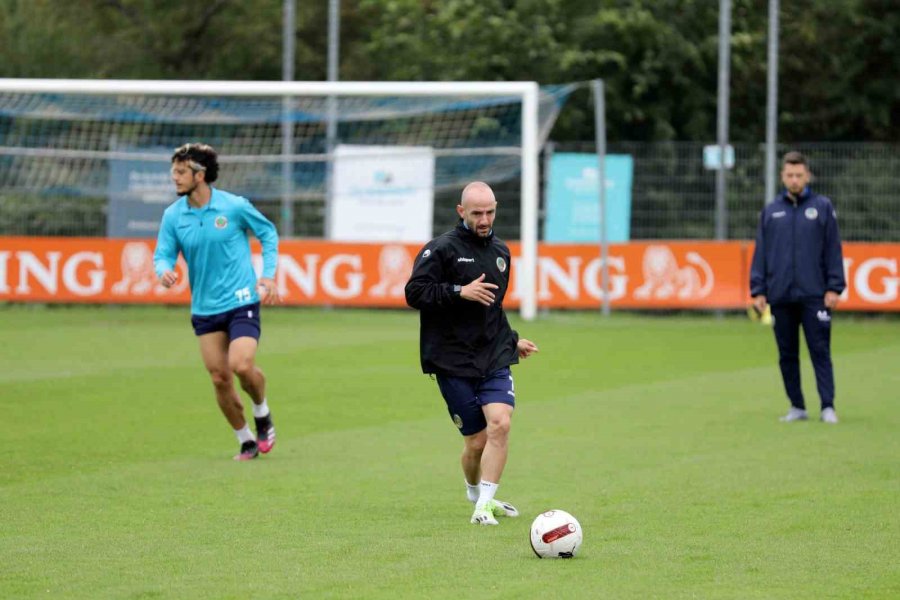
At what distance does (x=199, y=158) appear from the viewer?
436 inches

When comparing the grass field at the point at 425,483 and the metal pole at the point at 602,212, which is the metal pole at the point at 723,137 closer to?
the metal pole at the point at 602,212

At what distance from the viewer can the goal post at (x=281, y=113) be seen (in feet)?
76.0

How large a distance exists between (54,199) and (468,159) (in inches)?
273

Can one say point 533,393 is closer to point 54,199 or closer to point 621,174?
point 621,174

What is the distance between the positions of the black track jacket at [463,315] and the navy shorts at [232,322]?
2.72 m

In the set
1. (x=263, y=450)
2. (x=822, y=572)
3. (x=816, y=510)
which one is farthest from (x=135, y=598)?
(x=263, y=450)

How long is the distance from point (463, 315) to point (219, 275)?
3004mm

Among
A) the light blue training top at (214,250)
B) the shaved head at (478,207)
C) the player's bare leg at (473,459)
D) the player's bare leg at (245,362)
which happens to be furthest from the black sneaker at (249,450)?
the shaved head at (478,207)

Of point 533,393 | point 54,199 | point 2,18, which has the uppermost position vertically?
point 2,18

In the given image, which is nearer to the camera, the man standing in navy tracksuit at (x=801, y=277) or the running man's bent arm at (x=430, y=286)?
the running man's bent arm at (x=430, y=286)

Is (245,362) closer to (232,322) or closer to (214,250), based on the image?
(232,322)

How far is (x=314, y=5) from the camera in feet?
128

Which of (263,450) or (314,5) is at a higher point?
(314,5)

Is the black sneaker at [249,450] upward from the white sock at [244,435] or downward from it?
downward
